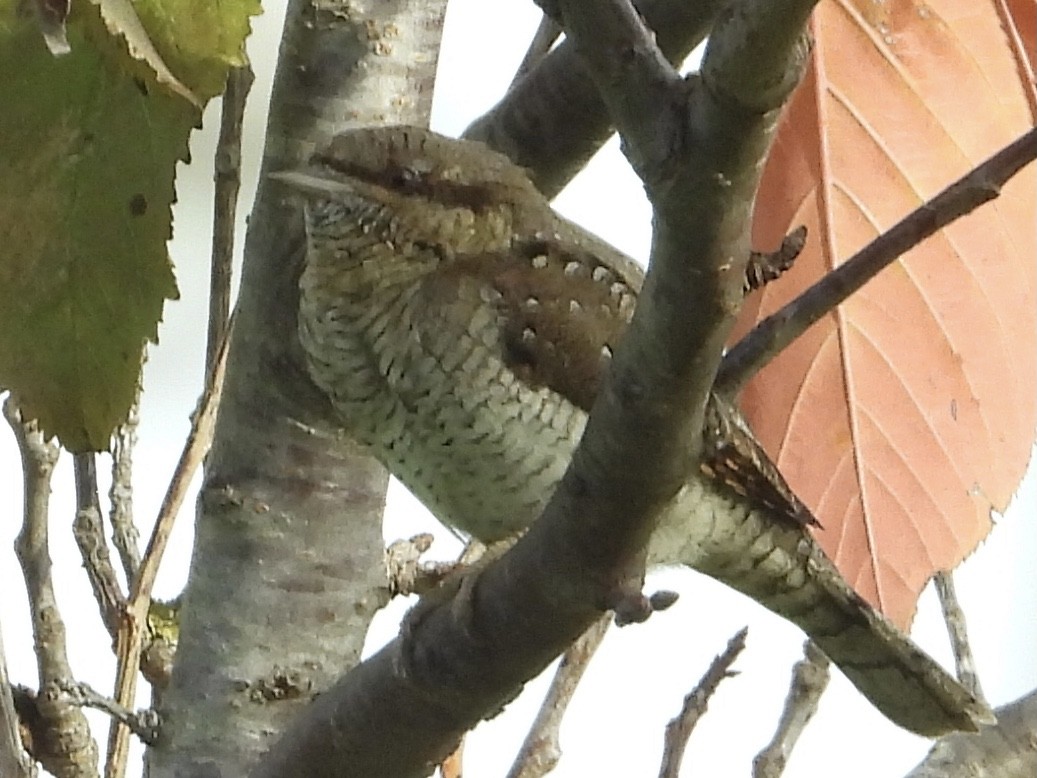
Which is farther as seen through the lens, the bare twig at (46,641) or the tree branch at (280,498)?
the bare twig at (46,641)

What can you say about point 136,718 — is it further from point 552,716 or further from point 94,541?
point 552,716

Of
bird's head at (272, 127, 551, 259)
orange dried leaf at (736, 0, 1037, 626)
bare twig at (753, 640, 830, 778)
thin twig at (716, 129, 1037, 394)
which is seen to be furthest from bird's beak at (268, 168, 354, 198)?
bare twig at (753, 640, 830, 778)

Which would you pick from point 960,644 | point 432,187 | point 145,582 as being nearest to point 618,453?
point 432,187

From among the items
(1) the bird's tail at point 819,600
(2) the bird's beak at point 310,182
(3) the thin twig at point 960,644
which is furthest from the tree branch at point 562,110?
(3) the thin twig at point 960,644

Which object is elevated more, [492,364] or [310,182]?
[310,182]

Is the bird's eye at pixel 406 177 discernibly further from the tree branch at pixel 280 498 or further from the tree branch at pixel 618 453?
the tree branch at pixel 618 453

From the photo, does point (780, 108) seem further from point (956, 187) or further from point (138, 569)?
point (138, 569)
